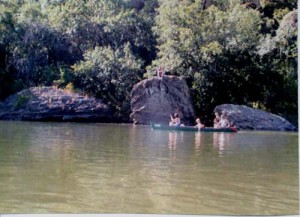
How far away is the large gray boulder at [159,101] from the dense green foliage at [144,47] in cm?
15

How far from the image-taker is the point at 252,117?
7816mm

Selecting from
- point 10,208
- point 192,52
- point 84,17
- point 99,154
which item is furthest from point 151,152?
point 84,17

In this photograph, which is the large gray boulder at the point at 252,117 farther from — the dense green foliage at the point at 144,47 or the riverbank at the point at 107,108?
the dense green foliage at the point at 144,47

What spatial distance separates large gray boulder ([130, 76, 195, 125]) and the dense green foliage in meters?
0.15

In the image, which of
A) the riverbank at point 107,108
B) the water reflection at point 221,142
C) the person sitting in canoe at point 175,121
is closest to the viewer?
the water reflection at point 221,142

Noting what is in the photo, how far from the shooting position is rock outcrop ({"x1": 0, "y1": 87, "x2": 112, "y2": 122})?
8.45 meters

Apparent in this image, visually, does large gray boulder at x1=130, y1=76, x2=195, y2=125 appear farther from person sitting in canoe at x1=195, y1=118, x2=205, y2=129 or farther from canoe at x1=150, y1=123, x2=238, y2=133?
canoe at x1=150, y1=123, x2=238, y2=133

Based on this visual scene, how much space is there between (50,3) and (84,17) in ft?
2.05

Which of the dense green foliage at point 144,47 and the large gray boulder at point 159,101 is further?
the large gray boulder at point 159,101

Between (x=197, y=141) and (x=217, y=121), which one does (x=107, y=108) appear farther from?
(x=197, y=141)

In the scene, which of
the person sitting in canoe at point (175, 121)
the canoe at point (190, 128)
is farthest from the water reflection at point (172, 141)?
the person sitting in canoe at point (175, 121)

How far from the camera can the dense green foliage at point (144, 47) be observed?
7609 mm

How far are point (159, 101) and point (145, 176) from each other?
4677 millimetres

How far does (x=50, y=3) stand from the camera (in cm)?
919
